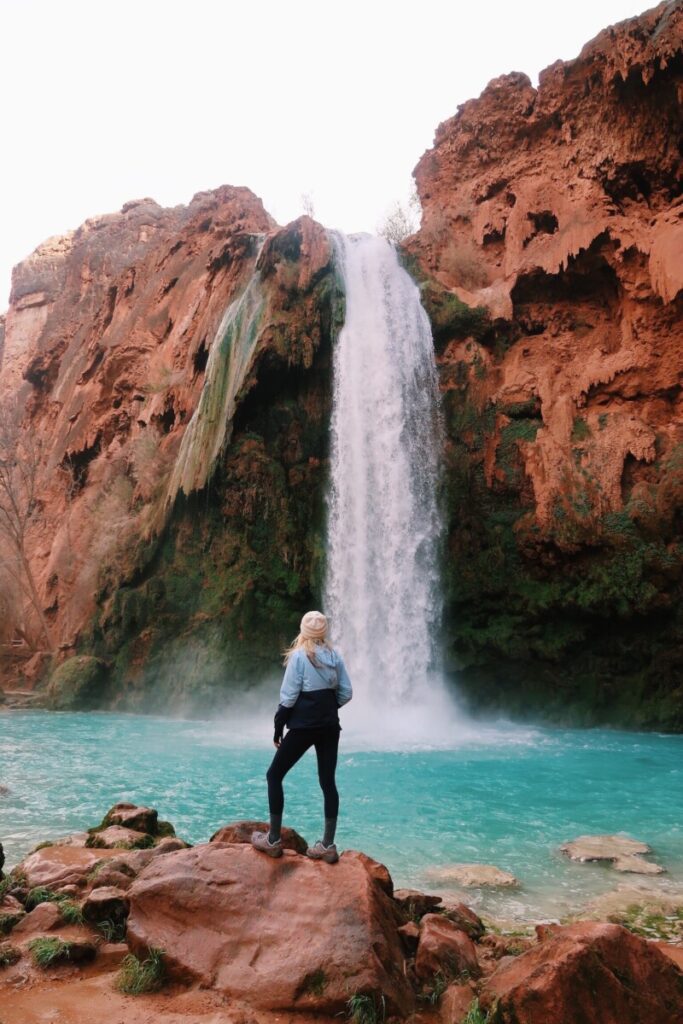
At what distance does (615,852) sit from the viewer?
22.9ft

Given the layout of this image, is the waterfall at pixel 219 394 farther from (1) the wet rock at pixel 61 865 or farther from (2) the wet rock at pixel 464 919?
(2) the wet rock at pixel 464 919

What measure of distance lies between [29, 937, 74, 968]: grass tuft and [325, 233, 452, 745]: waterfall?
13.8 m

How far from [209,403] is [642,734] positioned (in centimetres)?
1419

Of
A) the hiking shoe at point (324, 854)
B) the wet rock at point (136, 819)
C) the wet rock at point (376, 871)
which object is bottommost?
the wet rock at point (136, 819)

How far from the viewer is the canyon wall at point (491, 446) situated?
17156 mm

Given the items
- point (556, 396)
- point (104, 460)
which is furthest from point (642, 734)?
point (104, 460)

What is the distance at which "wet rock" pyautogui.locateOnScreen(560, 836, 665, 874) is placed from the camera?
260 inches

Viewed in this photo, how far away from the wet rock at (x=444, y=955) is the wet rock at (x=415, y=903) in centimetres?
45

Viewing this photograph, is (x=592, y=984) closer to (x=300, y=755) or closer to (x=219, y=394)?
(x=300, y=755)

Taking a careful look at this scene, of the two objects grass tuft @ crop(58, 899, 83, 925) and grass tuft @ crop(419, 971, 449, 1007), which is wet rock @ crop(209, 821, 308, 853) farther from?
grass tuft @ crop(419, 971, 449, 1007)

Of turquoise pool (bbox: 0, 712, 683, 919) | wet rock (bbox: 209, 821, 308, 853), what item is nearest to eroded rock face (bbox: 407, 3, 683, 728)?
turquoise pool (bbox: 0, 712, 683, 919)

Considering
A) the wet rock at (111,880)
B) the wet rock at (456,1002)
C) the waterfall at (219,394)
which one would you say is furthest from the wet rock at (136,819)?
the waterfall at (219,394)

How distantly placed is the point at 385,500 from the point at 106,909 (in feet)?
50.0

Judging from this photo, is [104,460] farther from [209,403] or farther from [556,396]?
[556,396]
